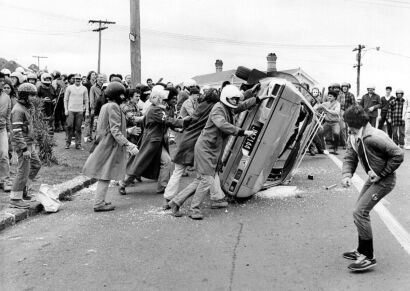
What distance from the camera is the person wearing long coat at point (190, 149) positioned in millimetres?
7156

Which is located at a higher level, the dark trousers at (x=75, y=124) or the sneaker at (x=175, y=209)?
the dark trousers at (x=75, y=124)

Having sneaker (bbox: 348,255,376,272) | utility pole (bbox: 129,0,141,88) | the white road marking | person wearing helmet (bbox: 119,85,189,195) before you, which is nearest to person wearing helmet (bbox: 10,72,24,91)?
utility pole (bbox: 129,0,141,88)

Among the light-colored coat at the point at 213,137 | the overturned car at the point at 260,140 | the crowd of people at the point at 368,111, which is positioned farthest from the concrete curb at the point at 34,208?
the crowd of people at the point at 368,111

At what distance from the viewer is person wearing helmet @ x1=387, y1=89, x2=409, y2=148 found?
50.6 feet

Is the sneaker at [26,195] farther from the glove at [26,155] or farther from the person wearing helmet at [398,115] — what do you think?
the person wearing helmet at [398,115]

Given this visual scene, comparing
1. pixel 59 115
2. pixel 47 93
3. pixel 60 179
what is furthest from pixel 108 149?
pixel 59 115

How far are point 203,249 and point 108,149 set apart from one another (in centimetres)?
241

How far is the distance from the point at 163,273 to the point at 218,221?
1956mm

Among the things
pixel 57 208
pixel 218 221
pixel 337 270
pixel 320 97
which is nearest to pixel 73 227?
pixel 57 208

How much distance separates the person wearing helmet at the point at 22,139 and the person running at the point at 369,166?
4243 millimetres

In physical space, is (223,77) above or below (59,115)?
above

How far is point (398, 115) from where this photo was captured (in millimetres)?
15422

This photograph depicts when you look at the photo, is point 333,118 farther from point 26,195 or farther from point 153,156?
point 26,195

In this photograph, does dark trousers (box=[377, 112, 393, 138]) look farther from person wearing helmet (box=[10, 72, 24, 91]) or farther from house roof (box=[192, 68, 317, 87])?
house roof (box=[192, 68, 317, 87])
